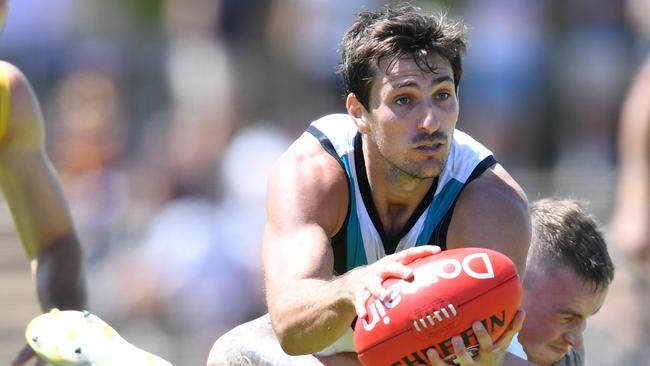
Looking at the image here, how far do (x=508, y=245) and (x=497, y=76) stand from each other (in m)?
6.30

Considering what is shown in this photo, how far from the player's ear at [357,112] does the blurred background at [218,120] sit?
13.2ft

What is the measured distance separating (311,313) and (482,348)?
594 mm

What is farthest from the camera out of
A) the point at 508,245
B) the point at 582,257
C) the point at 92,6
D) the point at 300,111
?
the point at 92,6

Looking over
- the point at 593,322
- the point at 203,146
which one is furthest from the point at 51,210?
the point at 593,322

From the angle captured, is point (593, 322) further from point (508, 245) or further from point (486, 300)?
point (486, 300)

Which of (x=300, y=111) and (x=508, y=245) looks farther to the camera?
(x=300, y=111)

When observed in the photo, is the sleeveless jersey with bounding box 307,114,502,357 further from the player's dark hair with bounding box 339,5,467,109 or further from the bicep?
the player's dark hair with bounding box 339,5,467,109

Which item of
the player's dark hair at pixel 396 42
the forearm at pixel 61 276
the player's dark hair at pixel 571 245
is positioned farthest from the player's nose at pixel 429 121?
the forearm at pixel 61 276

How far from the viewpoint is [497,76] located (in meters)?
11.1

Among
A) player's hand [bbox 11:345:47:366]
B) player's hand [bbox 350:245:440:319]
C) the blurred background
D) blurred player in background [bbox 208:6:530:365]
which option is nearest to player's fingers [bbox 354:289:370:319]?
player's hand [bbox 350:245:440:319]

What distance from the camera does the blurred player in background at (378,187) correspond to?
187 inches

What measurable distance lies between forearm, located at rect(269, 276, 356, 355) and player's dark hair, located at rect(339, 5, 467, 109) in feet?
2.61

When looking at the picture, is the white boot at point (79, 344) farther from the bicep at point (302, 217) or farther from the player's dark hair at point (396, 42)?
the player's dark hair at point (396, 42)

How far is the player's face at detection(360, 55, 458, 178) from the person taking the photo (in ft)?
15.7
